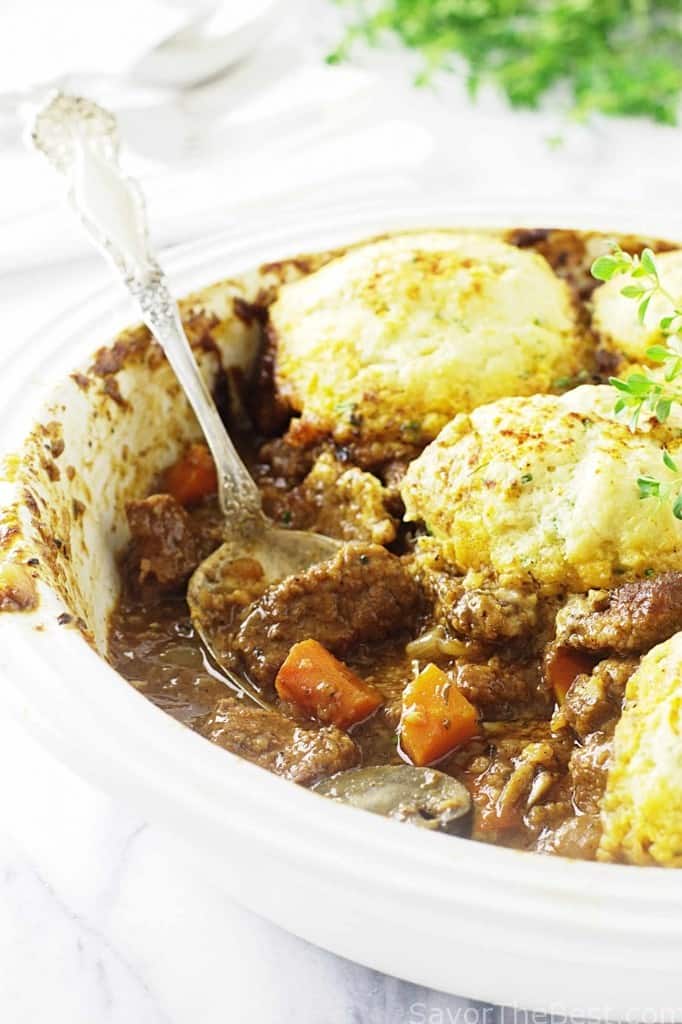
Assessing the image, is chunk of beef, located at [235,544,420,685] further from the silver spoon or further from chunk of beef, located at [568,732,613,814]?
chunk of beef, located at [568,732,613,814]

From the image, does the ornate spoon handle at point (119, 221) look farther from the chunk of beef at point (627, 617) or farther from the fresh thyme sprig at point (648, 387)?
the fresh thyme sprig at point (648, 387)

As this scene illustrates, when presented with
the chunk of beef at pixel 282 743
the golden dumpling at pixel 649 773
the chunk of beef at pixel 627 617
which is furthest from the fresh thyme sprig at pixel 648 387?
the chunk of beef at pixel 282 743

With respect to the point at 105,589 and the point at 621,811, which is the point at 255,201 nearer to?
the point at 105,589

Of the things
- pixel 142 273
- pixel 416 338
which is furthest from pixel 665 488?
pixel 142 273

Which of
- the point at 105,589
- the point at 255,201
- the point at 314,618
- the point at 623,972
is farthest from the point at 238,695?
the point at 255,201

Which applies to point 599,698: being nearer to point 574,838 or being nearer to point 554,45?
point 574,838
